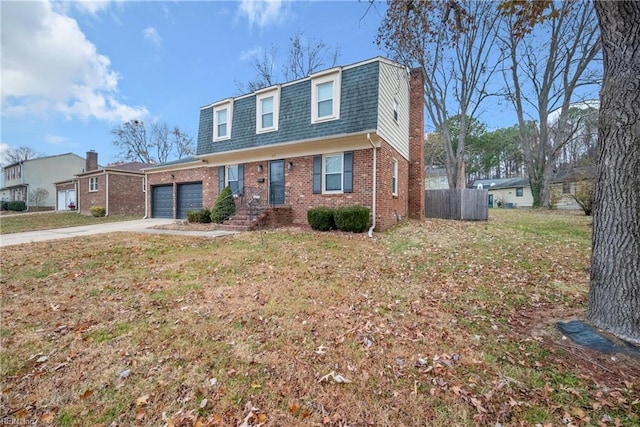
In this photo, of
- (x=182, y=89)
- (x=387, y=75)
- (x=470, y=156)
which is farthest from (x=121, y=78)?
(x=470, y=156)

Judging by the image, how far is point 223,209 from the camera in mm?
11727

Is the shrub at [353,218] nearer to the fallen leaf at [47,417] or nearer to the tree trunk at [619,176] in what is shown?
the tree trunk at [619,176]

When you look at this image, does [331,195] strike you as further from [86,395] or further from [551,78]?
[551,78]

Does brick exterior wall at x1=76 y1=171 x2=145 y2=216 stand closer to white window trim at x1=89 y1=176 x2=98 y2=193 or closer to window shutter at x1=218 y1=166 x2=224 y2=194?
white window trim at x1=89 y1=176 x2=98 y2=193

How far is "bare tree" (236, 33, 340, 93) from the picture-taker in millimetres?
21781

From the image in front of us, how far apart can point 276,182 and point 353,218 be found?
428 cm

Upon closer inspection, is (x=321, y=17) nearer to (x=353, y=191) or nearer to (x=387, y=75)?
(x=387, y=75)

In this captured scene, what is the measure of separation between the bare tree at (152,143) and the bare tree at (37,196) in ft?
27.1

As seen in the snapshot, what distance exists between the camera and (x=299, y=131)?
1079 centimetres

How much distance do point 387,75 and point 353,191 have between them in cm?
446

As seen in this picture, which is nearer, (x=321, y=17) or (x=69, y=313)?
(x=69, y=313)

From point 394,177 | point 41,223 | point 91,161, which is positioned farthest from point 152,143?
point 394,177

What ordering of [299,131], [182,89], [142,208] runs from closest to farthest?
1. [299,131]
2. [182,89]
3. [142,208]


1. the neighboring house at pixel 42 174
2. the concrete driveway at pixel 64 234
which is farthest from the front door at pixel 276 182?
the neighboring house at pixel 42 174
